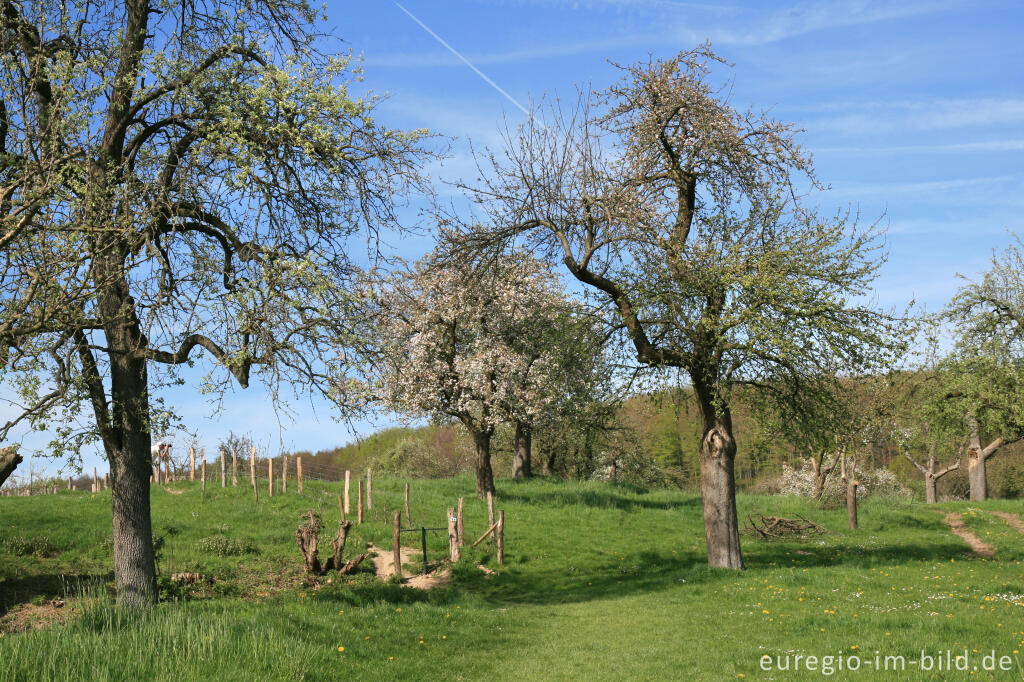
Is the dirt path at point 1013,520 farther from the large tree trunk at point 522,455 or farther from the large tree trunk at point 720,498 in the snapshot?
the large tree trunk at point 522,455

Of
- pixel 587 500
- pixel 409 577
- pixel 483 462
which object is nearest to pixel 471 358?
pixel 483 462

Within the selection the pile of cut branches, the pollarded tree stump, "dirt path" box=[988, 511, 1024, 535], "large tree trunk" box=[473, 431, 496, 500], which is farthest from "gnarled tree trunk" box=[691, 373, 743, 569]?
"dirt path" box=[988, 511, 1024, 535]

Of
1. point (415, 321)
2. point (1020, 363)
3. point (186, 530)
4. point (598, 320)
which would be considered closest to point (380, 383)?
point (598, 320)

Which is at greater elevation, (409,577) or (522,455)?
(522,455)

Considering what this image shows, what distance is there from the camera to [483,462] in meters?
34.1

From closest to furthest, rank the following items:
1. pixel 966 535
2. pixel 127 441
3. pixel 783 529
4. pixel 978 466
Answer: pixel 127 441, pixel 783 529, pixel 966 535, pixel 978 466

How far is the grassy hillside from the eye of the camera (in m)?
10.7

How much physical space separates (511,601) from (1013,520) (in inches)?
1027

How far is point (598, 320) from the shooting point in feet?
68.3

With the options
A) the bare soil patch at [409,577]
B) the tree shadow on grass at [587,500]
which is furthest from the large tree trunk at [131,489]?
the tree shadow on grass at [587,500]

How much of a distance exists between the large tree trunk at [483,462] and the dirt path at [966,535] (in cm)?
1981

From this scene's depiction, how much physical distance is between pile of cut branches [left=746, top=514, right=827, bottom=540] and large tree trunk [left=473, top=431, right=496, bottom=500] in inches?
473

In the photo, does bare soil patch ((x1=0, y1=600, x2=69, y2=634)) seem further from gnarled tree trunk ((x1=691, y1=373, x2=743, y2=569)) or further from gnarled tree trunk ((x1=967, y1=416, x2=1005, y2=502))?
gnarled tree trunk ((x1=967, y1=416, x2=1005, y2=502))

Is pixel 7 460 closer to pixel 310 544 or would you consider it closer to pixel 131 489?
pixel 131 489
